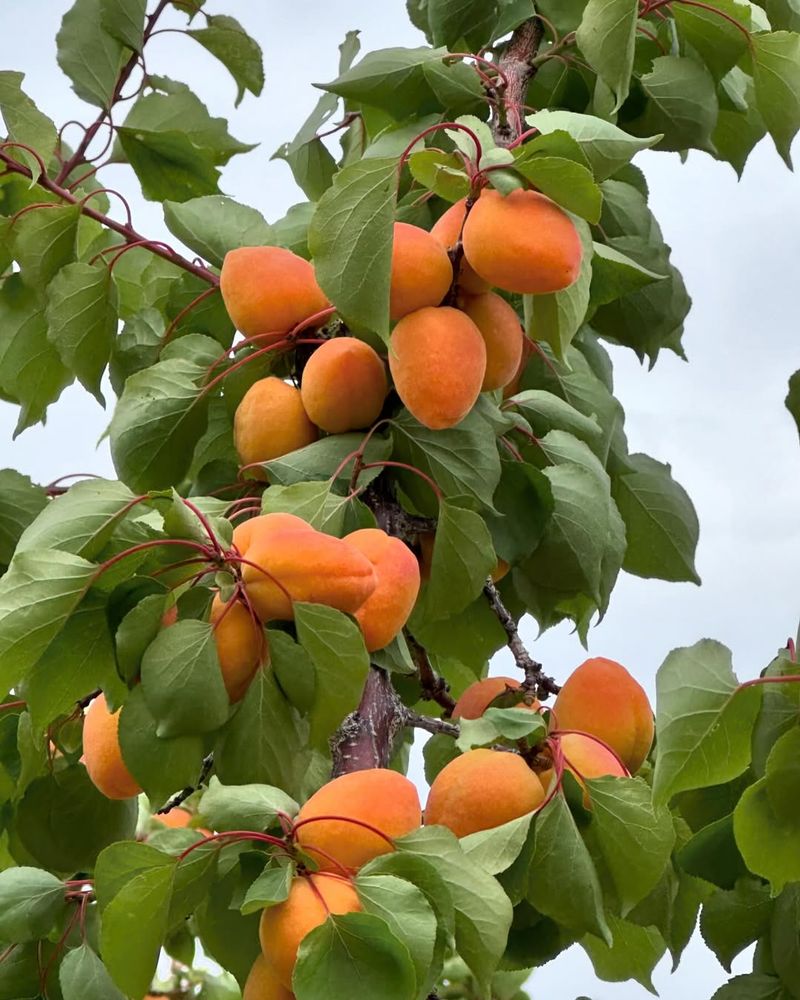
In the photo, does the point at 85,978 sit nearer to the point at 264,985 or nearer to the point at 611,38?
the point at 264,985

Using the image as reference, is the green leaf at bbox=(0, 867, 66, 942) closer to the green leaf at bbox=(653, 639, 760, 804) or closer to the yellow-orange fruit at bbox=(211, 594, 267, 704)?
the yellow-orange fruit at bbox=(211, 594, 267, 704)

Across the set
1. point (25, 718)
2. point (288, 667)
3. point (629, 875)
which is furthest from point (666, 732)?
point (25, 718)

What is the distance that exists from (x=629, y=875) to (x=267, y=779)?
23 cm

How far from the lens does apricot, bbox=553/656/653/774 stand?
3.00 ft

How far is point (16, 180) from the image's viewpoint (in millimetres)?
1237

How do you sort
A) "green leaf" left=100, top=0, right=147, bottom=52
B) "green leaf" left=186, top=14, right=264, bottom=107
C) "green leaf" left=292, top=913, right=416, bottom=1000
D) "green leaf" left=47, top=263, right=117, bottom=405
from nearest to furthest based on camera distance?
"green leaf" left=292, top=913, right=416, bottom=1000, "green leaf" left=47, top=263, right=117, bottom=405, "green leaf" left=100, top=0, right=147, bottom=52, "green leaf" left=186, top=14, right=264, bottom=107

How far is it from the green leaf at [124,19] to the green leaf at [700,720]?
31.4 inches

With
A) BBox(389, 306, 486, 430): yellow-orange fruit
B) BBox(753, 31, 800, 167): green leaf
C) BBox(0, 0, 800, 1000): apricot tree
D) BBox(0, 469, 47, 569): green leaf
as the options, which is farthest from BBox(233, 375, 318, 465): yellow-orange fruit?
BBox(753, 31, 800, 167): green leaf

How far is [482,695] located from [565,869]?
0.17 metres

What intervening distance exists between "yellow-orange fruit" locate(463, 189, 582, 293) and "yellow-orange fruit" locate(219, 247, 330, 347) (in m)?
0.18

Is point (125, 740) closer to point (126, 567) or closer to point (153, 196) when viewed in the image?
point (126, 567)

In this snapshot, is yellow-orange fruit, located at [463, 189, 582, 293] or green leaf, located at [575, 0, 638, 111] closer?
yellow-orange fruit, located at [463, 189, 582, 293]

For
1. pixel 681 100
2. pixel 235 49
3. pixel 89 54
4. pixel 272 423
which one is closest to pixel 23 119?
pixel 89 54

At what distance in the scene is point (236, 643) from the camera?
29.4 inches
